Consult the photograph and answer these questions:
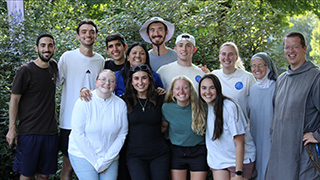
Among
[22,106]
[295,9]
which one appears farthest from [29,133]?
[295,9]

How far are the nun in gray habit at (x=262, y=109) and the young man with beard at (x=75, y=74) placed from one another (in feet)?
7.80

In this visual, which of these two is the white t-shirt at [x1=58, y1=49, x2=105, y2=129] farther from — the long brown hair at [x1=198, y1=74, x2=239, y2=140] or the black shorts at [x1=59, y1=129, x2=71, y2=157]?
the long brown hair at [x1=198, y1=74, x2=239, y2=140]

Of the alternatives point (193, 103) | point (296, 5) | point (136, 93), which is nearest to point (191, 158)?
point (193, 103)

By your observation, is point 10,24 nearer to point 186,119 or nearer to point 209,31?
point 209,31

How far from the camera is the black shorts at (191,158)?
15.6 ft

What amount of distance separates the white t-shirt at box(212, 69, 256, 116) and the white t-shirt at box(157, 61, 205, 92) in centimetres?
39

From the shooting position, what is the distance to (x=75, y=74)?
5250 millimetres

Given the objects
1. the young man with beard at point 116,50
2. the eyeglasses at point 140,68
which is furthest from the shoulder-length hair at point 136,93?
the young man with beard at point 116,50

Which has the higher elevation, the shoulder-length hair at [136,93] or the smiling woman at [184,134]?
the shoulder-length hair at [136,93]

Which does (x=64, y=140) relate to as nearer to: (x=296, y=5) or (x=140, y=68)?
(x=140, y=68)

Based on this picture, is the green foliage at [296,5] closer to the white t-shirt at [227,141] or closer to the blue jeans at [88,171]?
the white t-shirt at [227,141]

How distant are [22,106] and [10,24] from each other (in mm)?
3662

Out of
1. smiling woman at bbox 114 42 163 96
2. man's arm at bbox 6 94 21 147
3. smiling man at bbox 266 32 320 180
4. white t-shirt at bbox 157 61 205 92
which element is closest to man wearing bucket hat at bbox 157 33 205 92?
white t-shirt at bbox 157 61 205 92

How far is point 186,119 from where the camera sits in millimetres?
Result: 4770
